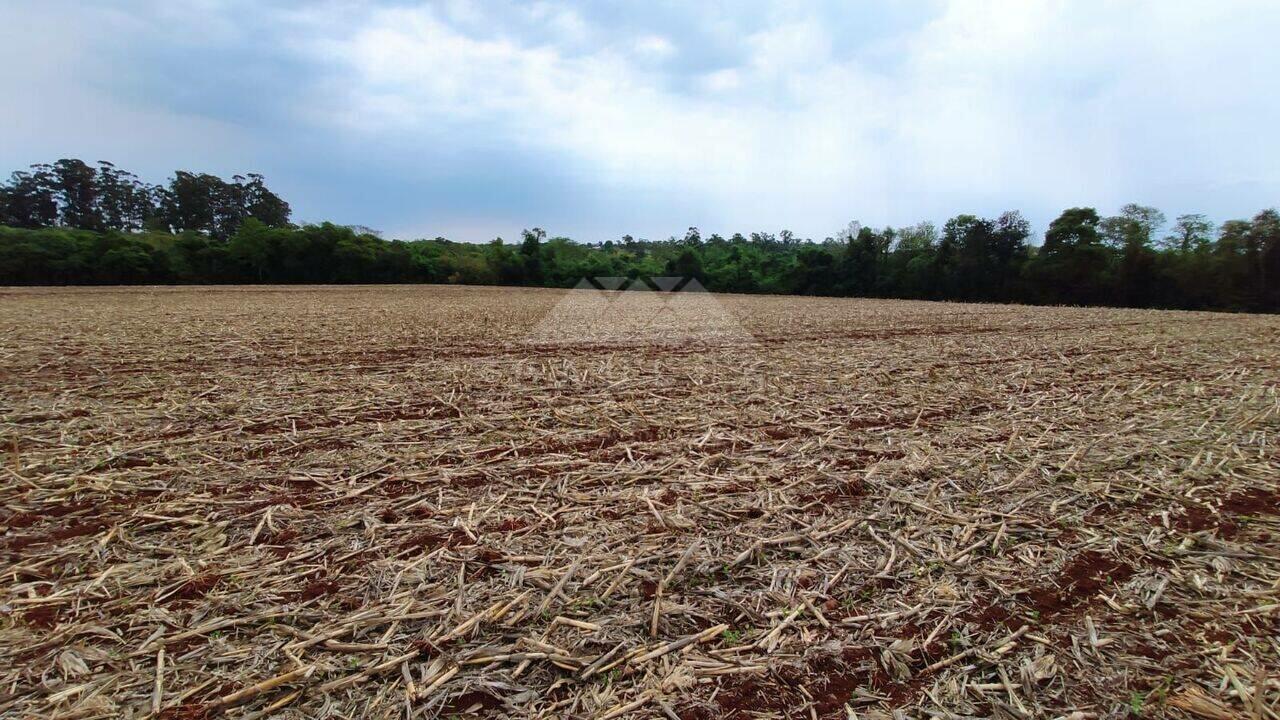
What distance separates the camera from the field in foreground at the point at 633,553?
201cm

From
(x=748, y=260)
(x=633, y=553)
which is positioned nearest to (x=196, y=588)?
(x=633, y=553)

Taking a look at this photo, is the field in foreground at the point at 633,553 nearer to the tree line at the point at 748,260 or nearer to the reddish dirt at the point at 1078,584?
the reddish dirt at the point at 1078,584

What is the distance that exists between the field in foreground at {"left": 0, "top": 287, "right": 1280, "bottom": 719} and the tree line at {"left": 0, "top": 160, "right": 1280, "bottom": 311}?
45376 mm

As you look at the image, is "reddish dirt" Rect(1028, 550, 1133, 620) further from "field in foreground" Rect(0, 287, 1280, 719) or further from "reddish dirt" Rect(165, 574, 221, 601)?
"reddish dirt" Rect(165, 574, 221, 601)

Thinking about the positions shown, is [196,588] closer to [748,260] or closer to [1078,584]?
[1078,584]

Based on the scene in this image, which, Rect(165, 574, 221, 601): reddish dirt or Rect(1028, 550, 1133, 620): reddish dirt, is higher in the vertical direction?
Rect(1028, 550, 1133, 620): reddish dirt

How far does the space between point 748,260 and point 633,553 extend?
66.7 meters

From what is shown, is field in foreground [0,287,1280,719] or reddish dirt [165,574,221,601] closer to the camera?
field in foreground [0,287,1280,719]

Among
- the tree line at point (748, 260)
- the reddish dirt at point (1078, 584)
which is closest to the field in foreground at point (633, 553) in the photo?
the reddish dirt at point (1078, 584)

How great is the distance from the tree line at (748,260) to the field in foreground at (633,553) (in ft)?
149

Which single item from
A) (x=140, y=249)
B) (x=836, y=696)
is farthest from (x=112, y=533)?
(x=140, y=249)

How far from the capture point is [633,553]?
2.88m

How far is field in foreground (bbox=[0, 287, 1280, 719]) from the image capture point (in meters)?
2.01

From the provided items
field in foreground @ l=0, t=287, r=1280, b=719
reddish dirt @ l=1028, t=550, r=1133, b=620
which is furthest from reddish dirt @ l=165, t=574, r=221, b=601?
reddish dirt @ l=1028, t=550, r=1133, b=620
